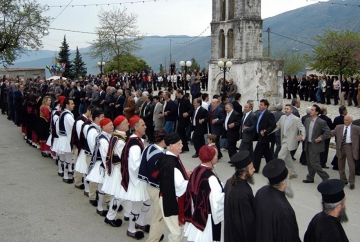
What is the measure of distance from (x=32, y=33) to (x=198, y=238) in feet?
110

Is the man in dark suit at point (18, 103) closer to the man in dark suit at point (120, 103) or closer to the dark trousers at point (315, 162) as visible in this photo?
the man in dark suit at point (120, 103)

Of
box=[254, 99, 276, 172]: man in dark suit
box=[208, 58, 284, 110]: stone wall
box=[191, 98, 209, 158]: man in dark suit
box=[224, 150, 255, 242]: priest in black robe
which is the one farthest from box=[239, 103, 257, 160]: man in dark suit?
box=[208, 58, 284, 110]: stone wall

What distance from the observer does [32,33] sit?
35.5 m

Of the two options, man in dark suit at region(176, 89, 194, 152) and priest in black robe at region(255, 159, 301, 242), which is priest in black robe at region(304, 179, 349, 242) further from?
man in dark suit at region(176, 89, 194, 152)

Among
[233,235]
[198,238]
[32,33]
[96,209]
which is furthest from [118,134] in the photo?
[32,33]

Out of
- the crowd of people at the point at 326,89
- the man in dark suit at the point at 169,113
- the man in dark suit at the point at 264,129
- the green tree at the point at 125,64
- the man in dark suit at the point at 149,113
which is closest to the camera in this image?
the man in dark suit at the point at 264,129

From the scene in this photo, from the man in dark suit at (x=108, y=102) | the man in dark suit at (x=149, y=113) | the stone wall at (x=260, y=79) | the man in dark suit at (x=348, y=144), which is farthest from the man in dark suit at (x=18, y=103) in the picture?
the man in dark suit at (x=348, y=144)

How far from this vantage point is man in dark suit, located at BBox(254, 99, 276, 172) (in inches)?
426

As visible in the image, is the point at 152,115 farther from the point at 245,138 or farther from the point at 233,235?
the point at 233,235

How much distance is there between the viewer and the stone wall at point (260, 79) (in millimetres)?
24406

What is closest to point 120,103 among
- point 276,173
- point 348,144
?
point 348,144

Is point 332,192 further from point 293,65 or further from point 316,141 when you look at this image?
point 293,65

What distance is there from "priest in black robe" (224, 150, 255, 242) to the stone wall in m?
19.9

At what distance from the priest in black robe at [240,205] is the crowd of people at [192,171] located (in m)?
0.01
